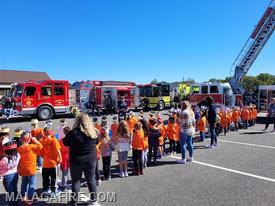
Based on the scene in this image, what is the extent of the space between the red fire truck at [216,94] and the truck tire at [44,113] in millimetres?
11052

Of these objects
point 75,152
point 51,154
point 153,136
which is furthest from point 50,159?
point 153,136

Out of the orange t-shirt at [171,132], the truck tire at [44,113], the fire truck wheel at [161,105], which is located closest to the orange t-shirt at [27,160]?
the orange t-shirt at [171,132]

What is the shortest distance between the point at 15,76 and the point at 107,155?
57.9 metres

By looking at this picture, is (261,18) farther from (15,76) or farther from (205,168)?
(15,76)

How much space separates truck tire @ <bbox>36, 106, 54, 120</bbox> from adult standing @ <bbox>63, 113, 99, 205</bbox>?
14553mm

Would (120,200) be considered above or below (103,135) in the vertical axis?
below

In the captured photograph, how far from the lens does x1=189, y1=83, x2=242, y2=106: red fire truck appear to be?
2066 centimetres

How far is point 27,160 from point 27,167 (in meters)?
0.12

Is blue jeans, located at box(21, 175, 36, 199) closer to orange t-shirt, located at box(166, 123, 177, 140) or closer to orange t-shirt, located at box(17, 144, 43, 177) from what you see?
orange t-shirt, located at box(17, 144, 43, 177)

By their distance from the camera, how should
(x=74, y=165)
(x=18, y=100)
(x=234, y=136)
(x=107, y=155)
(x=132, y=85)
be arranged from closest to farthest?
(x=74, y=165)
(x=107, y=155)
(x=234, y=136)
(x=18, y=100)
(x=132, y=85)

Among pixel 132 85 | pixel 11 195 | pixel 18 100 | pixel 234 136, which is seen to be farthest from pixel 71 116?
pixel 11 195

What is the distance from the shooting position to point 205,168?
273 inches

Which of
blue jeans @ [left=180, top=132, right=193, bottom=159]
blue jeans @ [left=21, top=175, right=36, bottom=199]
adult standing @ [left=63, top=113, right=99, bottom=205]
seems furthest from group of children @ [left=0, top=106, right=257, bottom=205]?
adult standing @ [left=63, top=113, right=99, bottom=205]

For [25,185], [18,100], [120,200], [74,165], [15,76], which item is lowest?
[120,200]
